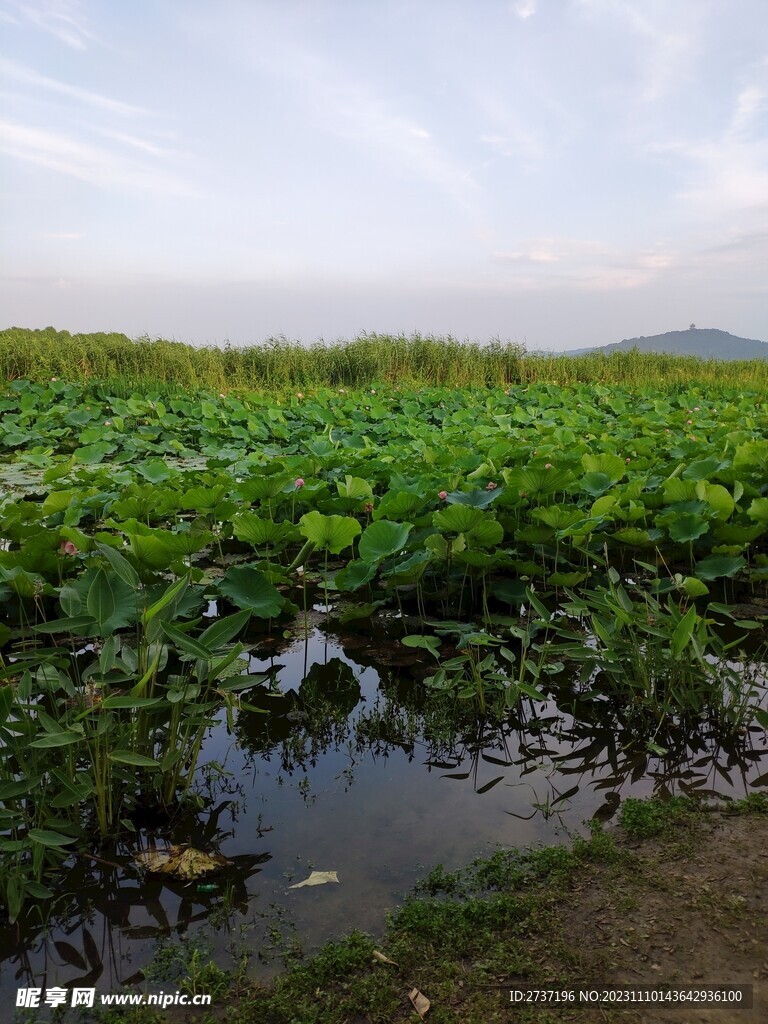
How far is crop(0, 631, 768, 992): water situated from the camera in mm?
1396

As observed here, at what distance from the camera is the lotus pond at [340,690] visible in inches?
59.7

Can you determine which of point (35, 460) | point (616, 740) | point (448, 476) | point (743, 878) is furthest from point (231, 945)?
point (35, 460)

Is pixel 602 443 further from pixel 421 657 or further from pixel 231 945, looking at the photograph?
pixel 231 945

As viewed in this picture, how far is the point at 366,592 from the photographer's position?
3021 millimetres

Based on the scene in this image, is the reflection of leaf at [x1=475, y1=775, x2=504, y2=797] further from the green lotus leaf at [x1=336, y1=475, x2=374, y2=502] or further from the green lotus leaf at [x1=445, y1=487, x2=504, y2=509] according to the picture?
the green lotus leaf at [x1=336, y1=475, x2=374, y2=502]

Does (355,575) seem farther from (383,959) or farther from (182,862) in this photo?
(383,959)

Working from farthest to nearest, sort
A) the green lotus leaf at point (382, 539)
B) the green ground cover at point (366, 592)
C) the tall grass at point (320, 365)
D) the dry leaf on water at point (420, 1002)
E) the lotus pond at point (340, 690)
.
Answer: the tall grass at point (320, 365)
the green lotus leaf at point (382, 539)
the green ground cover at point (366, 592)
the lotus pond at point (340, 690)
the dry leaf on water at point (420, 1002)

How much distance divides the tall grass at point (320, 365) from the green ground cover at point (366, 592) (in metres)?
5.94

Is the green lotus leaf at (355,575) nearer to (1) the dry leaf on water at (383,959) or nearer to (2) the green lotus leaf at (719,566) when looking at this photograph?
(2) the green lotus leaf at (719,566)

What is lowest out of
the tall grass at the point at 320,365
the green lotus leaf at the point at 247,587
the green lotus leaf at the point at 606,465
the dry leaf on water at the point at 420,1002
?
the dry leaf on water at the point at 420,1002

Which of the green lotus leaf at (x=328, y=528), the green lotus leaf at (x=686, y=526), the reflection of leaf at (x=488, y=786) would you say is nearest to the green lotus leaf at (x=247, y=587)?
the green lotus leaf at (x=328, y=528)

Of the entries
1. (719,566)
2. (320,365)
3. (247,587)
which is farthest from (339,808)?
(320,365)

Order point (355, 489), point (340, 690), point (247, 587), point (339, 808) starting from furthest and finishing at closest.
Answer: point (355, 489) → point (247, 587) → point (340, 690) → point (339, 808)

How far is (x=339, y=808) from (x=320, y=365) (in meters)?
11.2
